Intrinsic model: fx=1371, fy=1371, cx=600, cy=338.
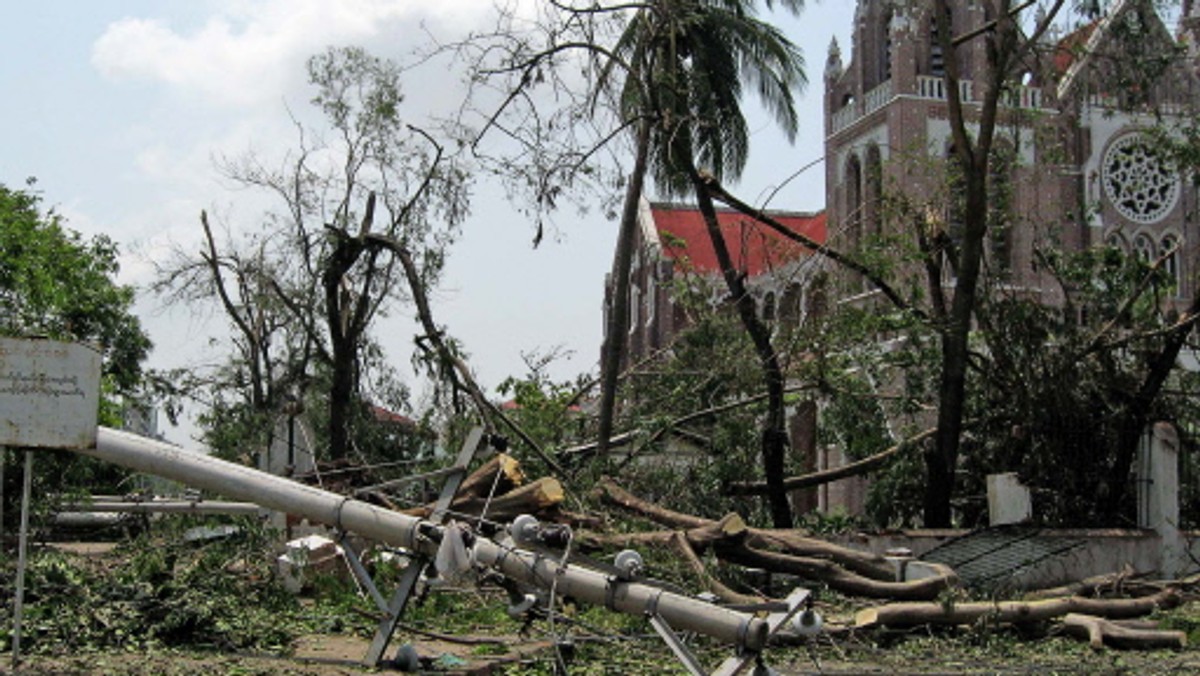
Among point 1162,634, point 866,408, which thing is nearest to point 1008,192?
point 866,408

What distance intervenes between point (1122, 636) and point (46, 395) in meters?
7.63

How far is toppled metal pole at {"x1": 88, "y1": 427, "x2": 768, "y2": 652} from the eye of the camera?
7.08 metres

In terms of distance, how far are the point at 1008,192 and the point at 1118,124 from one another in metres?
24.6

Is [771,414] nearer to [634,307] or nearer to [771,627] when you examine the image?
[771,627]

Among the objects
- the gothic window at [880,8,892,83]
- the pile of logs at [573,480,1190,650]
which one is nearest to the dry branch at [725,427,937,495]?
the pile of logs at [573,480,1190,650]

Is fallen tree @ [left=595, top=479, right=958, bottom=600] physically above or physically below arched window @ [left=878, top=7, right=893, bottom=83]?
below

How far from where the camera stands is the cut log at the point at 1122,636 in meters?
10.1

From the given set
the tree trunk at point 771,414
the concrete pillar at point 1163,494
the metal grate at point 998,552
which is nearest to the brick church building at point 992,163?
the tree trunk at point 771,414

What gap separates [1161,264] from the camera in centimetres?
1720

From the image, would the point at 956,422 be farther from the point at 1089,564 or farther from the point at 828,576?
the point at 828,576

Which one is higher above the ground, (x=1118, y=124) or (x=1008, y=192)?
(x=1118, y=124)

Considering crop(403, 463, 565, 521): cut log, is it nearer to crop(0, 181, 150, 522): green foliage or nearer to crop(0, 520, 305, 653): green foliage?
crop(0, 520, 305, 653): green foliage

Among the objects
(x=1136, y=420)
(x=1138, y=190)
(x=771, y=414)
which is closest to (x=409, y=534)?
(x=771, y=414)

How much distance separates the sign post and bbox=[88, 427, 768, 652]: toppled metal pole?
1.51 ft
